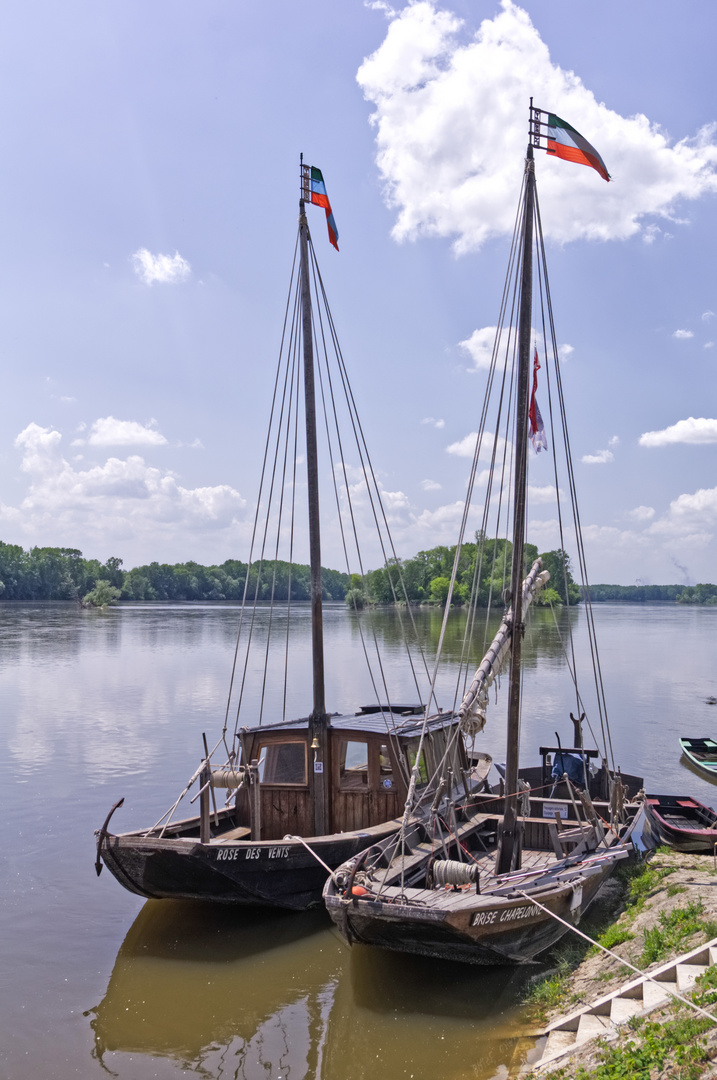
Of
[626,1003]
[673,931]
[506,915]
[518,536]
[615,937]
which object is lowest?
[615,937]

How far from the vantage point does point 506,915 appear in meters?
10.8

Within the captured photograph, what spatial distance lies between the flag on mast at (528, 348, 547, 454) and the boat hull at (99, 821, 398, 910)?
25.3 ft

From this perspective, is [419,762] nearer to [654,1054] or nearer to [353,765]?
[353,765]

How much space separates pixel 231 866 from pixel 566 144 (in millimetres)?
13302

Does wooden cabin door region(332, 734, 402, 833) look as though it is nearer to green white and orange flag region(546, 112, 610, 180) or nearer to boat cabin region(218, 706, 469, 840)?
boat cabin region(218, 706, 469, 840)

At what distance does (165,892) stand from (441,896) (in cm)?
476

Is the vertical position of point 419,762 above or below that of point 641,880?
above

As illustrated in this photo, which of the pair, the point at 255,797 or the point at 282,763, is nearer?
the point at 255,797

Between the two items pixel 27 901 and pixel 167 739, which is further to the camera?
pixel 167 739

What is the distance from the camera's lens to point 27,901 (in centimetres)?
1516

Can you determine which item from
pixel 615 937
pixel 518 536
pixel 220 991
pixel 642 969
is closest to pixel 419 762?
pixel 615 937

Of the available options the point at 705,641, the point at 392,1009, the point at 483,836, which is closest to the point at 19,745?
the point at 483,836

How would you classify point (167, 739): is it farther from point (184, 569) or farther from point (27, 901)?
point (184, 569)

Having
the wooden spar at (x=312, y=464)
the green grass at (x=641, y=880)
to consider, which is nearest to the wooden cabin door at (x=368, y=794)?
the wooden spar at (x=312, y=464)
